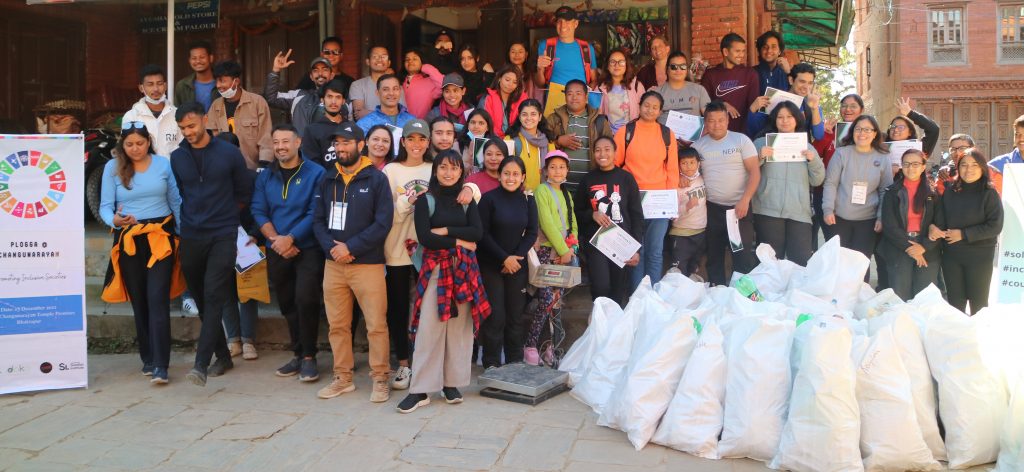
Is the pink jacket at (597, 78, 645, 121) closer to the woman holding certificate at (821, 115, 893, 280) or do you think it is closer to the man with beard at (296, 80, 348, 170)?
the woman holding certificate at (821, 115, 893, 280)

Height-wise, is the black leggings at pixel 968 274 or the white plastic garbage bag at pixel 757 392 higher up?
the black leggings at pixel 968 274

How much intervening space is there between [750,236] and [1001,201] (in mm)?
1847

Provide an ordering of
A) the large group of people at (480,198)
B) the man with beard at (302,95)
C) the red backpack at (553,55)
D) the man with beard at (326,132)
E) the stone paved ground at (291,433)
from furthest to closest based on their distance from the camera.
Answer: the red backpack at (553,55)
the man with beard at (302,95)
the man with beard at (326,132)
the large group of people at (480,198)
the stone paved ground at (291,433)

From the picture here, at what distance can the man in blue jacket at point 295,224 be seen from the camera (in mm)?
5566

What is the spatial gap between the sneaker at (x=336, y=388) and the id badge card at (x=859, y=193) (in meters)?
4.33

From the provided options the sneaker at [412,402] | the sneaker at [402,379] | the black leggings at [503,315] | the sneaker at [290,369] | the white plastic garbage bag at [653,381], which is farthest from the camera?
the sneaker at [290,369]

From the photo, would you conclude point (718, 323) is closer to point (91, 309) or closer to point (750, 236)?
point (750, 236)

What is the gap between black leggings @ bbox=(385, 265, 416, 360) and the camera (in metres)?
5.54

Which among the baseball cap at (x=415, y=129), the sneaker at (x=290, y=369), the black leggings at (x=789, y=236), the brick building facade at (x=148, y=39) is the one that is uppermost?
the brick building facade at (x=148, y=39)

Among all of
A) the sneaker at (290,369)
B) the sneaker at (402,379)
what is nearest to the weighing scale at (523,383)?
the sneaker at (402,379)

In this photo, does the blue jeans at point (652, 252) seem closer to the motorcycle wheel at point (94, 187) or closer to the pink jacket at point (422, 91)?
the pink jacket at point (422, 91)

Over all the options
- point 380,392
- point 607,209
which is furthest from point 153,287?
point 607,209

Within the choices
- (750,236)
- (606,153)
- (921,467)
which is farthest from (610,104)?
(921,467)

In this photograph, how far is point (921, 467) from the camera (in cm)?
394
